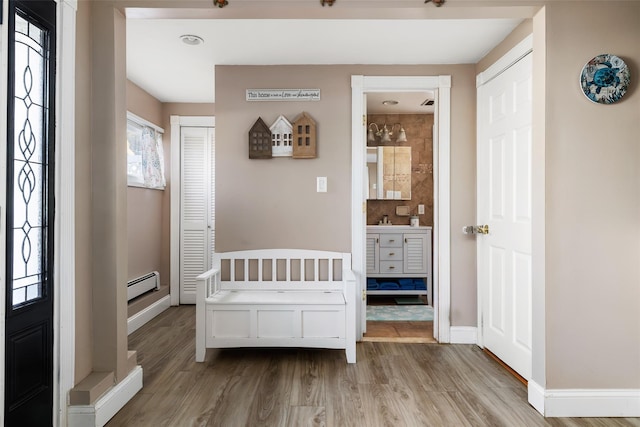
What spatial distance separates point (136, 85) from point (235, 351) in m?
2.67

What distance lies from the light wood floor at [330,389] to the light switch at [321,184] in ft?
4.17

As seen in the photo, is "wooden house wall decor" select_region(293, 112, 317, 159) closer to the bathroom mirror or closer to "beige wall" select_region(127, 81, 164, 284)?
"beige wall" select_region(127, 81, 164, 284)

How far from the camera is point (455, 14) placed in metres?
2.08

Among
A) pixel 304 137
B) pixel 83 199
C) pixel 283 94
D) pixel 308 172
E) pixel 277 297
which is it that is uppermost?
pixel 283 94

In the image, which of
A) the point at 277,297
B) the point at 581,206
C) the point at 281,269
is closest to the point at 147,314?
the point at 281,269

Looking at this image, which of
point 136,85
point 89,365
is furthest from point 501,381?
point 136,85

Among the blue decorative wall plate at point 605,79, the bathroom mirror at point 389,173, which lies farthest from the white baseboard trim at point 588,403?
the bathroom mirror at point 389,173

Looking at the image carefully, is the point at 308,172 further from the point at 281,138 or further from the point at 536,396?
the point at 536,396

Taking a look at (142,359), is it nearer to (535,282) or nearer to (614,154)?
(535,282)

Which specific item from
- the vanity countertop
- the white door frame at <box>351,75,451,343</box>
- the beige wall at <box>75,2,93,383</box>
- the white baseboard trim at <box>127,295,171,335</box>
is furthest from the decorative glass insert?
the vanity countertop

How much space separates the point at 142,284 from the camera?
12.6ft

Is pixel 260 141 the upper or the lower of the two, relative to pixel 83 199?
upper

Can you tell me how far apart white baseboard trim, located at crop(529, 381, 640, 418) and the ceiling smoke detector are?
3.04 metres

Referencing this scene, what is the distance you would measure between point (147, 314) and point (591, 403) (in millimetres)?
3599
